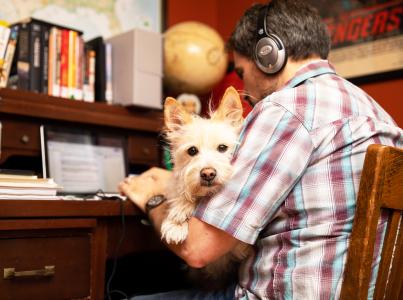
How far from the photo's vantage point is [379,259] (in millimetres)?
980

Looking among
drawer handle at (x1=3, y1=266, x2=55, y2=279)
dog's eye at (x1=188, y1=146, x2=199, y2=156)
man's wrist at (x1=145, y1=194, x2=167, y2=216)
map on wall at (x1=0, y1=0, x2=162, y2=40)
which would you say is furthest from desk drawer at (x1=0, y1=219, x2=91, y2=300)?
map on wall at (x1=0, y1=0, x2=162, y2=40)

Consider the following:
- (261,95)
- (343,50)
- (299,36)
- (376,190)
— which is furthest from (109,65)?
(376,190)

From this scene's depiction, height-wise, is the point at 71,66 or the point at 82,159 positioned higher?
the point at 71,66

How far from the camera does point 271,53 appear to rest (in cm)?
126

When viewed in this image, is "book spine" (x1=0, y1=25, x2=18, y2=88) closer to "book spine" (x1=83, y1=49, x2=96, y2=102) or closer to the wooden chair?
"book spine" (x1=83, y1=49, x2=96, y2=102)

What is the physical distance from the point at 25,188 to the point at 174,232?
0.46 m

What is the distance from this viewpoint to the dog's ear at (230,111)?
1299 millimetres

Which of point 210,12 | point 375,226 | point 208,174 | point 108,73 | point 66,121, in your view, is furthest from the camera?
point 210,12

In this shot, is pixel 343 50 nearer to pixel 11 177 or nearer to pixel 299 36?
pixel 299 36

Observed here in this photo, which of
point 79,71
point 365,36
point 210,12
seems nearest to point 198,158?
point 79,71

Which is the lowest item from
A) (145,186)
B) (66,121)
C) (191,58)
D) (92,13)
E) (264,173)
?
(145,186)

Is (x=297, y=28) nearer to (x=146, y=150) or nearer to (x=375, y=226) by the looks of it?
(x=375, y=226)

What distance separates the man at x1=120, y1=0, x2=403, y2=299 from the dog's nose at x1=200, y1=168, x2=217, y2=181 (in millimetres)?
60

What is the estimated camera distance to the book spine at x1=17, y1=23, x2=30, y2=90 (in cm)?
168
